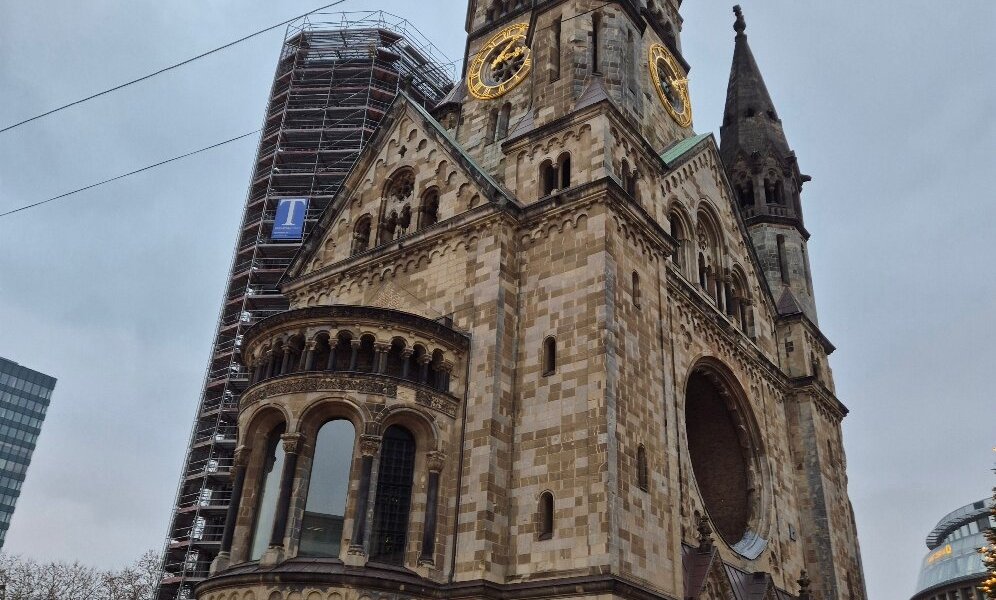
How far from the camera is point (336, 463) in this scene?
22.2 metres

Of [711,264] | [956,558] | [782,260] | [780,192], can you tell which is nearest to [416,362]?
[711,264]

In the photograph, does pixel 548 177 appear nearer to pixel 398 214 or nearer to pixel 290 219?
pixel 398 214

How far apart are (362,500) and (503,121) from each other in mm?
16810

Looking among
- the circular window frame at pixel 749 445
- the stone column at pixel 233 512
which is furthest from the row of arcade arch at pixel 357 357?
→ the circular window frame at pixel 749 445

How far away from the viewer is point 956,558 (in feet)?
372

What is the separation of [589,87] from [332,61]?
119ft

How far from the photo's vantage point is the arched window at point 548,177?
26.5 meters

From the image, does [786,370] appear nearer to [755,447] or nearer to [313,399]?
[755,447]

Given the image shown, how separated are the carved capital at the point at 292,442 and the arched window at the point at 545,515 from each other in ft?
20.9

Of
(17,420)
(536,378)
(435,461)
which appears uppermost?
(17,420)

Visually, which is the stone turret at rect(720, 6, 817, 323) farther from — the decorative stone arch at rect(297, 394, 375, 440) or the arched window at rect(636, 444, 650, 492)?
the decorative stone arch at rect(297, 394, 375, 440)

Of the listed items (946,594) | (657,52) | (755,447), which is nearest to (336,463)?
(755,447)

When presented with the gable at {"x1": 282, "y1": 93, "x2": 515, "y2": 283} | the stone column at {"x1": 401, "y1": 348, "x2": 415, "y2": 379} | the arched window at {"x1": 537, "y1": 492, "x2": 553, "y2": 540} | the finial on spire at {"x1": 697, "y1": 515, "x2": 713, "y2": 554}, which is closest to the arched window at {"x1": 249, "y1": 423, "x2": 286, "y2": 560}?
the stone column at {"x1": 401, "y1": 348, "x2": 415, "y2": 379}

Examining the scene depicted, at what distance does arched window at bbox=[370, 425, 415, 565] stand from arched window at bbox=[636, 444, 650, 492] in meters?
5.93
